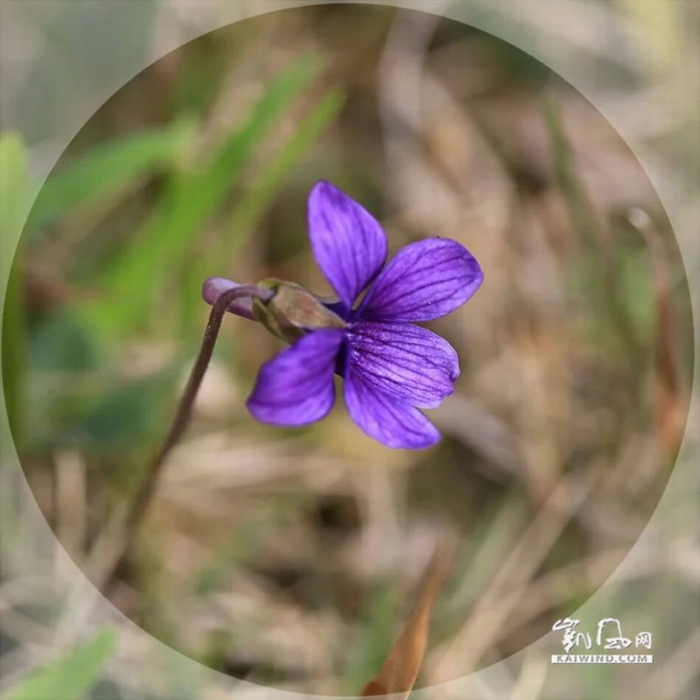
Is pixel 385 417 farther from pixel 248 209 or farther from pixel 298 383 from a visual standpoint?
pixel 248 209

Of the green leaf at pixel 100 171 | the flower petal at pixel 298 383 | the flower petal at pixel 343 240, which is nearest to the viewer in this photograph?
the flower petal at pixel 298 383

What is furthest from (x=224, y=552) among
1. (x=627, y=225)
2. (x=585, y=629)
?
(x=627, y=225)

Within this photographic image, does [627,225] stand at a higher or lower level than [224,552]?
higher

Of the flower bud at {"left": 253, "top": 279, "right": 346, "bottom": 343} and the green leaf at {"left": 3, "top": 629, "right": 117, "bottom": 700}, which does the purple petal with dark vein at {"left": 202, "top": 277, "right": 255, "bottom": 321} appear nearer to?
the flower bud at {"left": 253, "top": 279, "right": 346, "bottom": 343}

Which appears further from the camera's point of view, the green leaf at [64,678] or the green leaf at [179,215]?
the green leaf at [179,215]

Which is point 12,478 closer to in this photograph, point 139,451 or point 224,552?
point 139,451

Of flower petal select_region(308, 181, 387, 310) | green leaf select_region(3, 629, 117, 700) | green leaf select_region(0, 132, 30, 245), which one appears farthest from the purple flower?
green leaf select_region(3, 629, 117, 700)

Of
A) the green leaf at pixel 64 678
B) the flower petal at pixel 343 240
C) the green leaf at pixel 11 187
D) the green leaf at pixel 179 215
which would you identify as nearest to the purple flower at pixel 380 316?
the flower petal at pixel 343 240

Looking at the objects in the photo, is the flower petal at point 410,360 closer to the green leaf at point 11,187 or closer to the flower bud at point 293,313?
the flower bud at point 293,313

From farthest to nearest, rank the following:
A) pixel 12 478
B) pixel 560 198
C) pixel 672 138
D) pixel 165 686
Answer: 1. pixel 560 198
2. pixel 672 138
3. pixel 12 478
4. pixel 165 686
